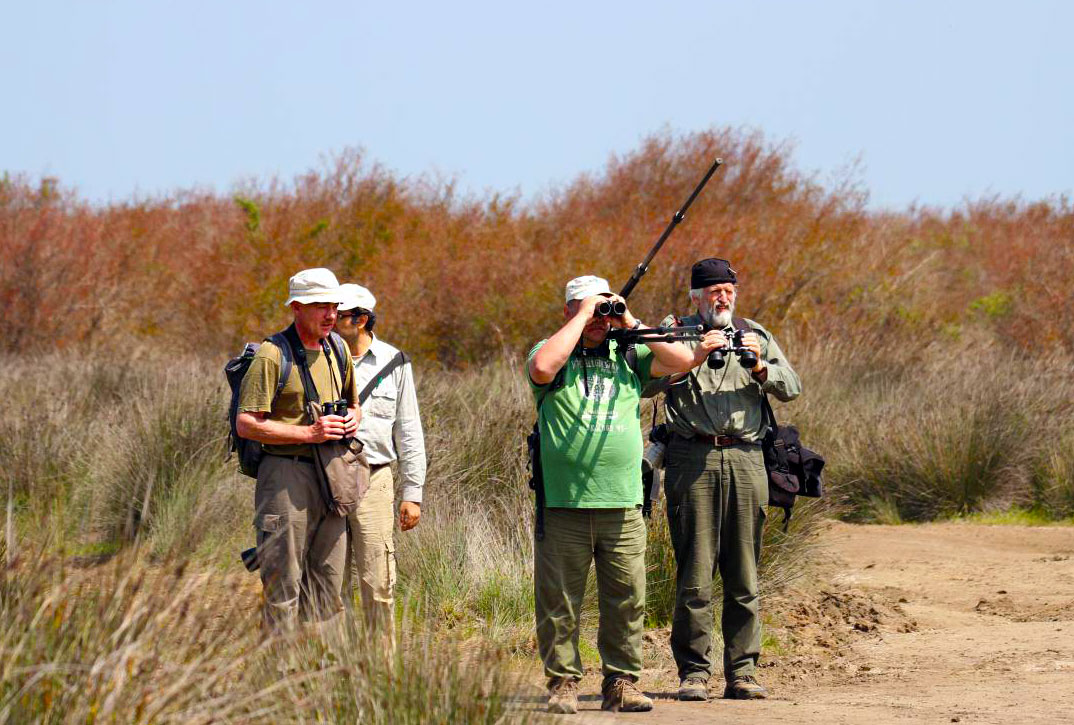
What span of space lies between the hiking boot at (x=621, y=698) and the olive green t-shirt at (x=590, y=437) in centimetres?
78

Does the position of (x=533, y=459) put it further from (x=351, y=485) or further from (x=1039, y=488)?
(x=1039, y=488)

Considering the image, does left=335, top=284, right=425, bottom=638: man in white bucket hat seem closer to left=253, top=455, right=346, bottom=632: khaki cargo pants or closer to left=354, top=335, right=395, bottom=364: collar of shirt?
left=354, top=335, right=395, bottom=364: collar of shirt

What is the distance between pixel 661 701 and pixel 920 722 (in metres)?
1.26

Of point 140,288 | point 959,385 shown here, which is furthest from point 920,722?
point 140,288

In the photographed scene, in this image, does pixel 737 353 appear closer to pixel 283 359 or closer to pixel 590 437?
pixel 590 437

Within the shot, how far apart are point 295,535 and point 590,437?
130 cm

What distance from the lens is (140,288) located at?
25.4 m

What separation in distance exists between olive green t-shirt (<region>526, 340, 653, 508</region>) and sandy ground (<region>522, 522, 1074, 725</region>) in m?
0.93

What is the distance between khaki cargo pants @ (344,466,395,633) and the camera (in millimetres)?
6805

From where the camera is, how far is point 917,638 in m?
8.97

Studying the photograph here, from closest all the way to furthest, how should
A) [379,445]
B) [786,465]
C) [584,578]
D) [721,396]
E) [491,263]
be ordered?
[584,578]
[379,445]
[721,396]
[786,465]
[491,263]

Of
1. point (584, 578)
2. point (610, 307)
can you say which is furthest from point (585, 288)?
point (584, 578)

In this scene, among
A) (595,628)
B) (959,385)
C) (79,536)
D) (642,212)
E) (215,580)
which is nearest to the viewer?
(215,580)

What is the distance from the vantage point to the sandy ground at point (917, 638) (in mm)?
6777
